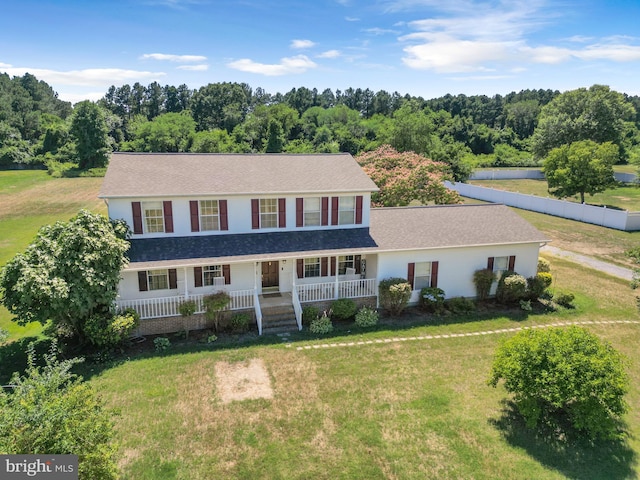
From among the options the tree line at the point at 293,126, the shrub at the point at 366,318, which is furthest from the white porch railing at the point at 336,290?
the tree line at the point at 293,126

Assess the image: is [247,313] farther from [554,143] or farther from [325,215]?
[554,143]

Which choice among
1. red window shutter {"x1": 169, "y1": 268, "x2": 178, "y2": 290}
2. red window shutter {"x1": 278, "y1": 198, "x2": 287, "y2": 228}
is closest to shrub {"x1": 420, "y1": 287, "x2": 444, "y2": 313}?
red window shutter {"x1": 278, "y1": 198, "x2": 287, "y2": 228}

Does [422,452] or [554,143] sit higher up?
[554,143]

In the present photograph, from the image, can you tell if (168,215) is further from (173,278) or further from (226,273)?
(226,273)

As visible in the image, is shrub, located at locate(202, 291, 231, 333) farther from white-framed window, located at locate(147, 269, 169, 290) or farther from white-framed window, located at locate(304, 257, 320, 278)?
white-framed window, located at locate(304, 257, 320, 278)

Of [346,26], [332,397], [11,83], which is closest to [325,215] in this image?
[332,397]
